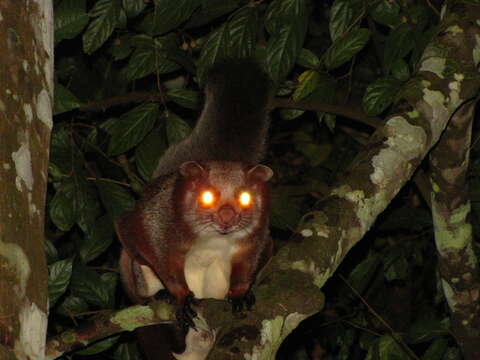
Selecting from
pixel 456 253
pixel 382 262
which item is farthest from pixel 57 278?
pixel 382 262

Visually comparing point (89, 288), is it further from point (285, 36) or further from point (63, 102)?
point (285, 36)

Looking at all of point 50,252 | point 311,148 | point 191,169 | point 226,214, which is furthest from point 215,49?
point 311,148

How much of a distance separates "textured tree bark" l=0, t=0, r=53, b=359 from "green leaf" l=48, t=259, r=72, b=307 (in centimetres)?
159

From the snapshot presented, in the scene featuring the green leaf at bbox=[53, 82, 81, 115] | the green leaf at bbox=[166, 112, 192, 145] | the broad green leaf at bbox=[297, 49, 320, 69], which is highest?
the broad green leaf at bbox=[297, 49, 320, 69]

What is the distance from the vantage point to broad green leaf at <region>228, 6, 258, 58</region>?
4.98 meters

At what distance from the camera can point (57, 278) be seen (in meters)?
4.43

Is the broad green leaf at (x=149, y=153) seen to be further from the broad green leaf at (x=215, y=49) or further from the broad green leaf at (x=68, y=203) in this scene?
the broad green leaf at (x=215, y=49)

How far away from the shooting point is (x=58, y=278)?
14.6 ft

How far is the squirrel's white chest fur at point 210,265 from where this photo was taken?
14.7 feet

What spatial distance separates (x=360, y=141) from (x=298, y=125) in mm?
611

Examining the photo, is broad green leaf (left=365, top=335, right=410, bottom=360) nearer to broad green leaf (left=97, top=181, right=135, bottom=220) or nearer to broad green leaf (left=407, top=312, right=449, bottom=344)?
broad green leaf (left=407, top=312, right=449, bottom=344)

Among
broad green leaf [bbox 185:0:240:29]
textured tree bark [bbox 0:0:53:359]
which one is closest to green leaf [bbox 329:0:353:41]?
broad green leaf [bbox 185:0:240:29]

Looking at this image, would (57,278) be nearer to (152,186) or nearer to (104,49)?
(152,186)

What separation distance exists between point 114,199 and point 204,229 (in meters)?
1.12
